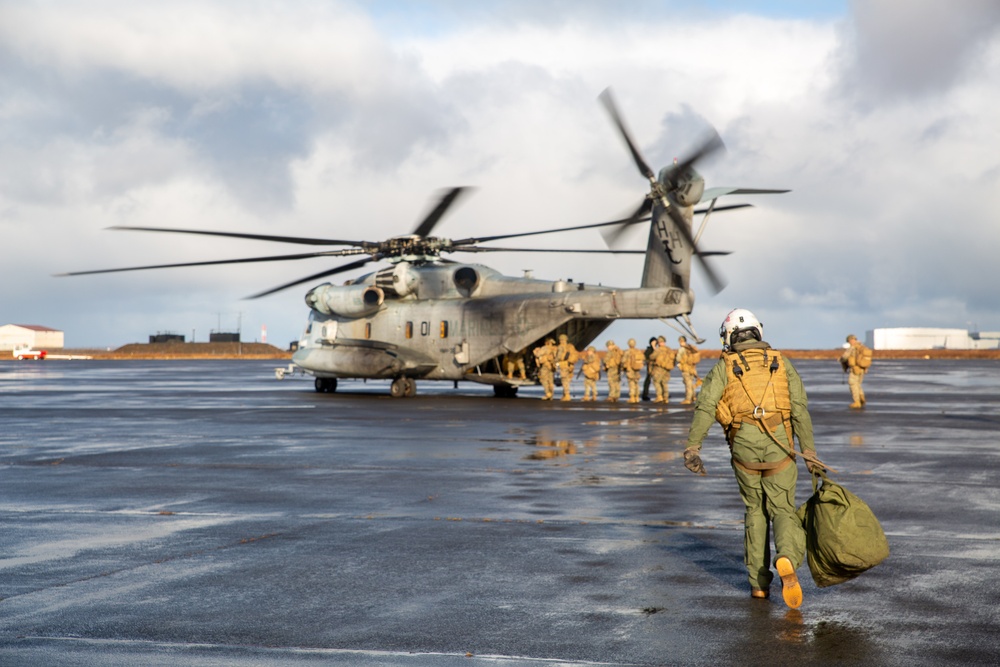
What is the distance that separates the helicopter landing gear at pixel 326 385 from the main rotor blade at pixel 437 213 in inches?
293

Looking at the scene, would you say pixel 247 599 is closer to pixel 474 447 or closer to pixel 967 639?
pixel 967 639

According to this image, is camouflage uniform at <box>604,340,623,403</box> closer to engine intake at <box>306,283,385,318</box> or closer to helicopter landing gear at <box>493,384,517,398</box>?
helicopter landing gear at <box>493,384,517,398</box>

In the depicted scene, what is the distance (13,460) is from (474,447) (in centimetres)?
662

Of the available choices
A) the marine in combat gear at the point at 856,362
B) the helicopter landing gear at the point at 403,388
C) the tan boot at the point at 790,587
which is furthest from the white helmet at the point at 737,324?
the helicopter landing gear at the point at 403,388

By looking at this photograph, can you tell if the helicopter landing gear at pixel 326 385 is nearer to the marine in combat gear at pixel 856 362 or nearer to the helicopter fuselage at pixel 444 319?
the helicopter fuselage at pixel 444 319

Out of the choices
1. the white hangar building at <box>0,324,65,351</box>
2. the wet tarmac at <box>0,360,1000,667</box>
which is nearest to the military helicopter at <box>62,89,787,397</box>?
the wet tarmac at <box>0,360,1000,667</box>

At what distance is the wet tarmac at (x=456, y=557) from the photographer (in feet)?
19.3

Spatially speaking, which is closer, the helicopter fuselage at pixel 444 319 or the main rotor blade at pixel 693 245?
the main rotor blade at pixel 693 245

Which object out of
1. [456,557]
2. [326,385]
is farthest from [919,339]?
[456,557]

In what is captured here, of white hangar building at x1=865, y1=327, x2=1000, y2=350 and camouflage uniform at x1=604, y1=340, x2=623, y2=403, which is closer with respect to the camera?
camouflage uniform at x1=604, y1=340, x2=623, y2=403

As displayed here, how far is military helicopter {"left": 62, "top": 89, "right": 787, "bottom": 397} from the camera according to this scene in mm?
28734

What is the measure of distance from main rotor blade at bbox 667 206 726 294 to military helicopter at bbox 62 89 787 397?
1.0 inches

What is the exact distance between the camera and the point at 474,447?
17344 millimetres

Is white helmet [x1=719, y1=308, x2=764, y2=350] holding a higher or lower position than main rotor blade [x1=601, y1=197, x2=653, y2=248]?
lower
